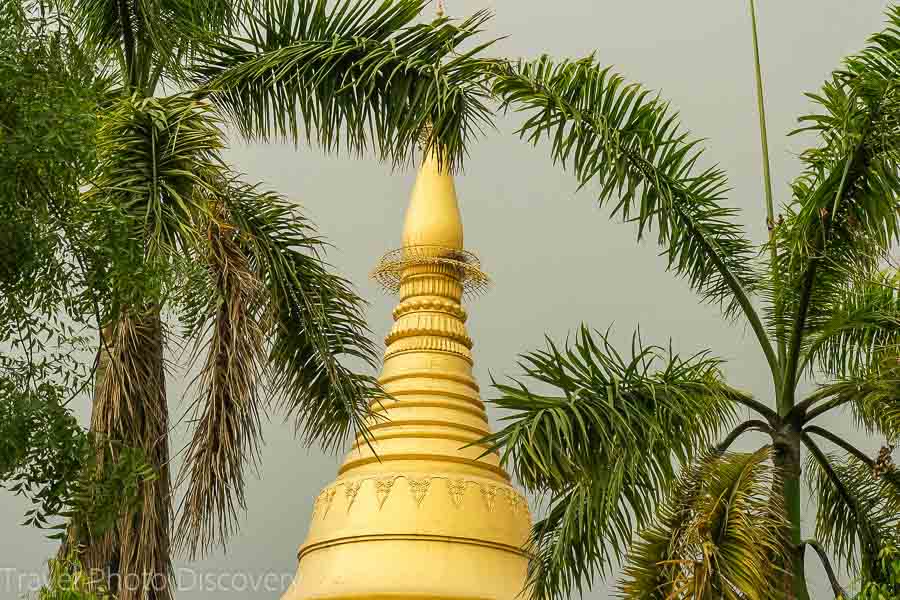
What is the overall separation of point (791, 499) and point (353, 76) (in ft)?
12.8

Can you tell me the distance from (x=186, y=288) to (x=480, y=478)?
1326 cm

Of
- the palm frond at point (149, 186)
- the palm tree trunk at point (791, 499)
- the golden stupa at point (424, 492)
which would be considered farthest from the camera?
the golden stupa at point (424, 492)

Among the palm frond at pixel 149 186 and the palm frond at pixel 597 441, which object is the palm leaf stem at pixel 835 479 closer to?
the palm frond at pixel 597 441

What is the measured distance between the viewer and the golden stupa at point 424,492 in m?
20.1

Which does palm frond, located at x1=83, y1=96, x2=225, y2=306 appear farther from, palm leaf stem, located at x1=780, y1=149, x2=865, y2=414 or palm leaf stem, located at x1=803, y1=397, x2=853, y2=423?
palm leaf stem, located at x1=803, y1=397, x2=853, y2=423

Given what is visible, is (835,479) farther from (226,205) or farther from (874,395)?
(226,205)

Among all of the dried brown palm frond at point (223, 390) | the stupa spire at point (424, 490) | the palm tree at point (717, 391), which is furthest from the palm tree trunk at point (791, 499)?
the stupa spire at point (424, 490)

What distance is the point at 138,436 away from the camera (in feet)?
30.5

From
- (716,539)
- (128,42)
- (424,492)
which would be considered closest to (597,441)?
(716,539)

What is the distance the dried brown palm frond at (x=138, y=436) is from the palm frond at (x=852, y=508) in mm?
4492

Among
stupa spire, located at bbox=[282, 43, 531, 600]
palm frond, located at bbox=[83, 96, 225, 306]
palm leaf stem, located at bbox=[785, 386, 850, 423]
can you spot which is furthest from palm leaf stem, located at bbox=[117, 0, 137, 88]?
stupa spire, located at bbox=[282, 43, 531, 600]

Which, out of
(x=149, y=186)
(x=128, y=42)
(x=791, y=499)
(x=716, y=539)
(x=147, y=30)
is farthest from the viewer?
(x=791, y=499)

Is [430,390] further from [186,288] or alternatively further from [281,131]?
[186,288]

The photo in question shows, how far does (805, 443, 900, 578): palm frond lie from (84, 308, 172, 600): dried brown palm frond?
177 inches
